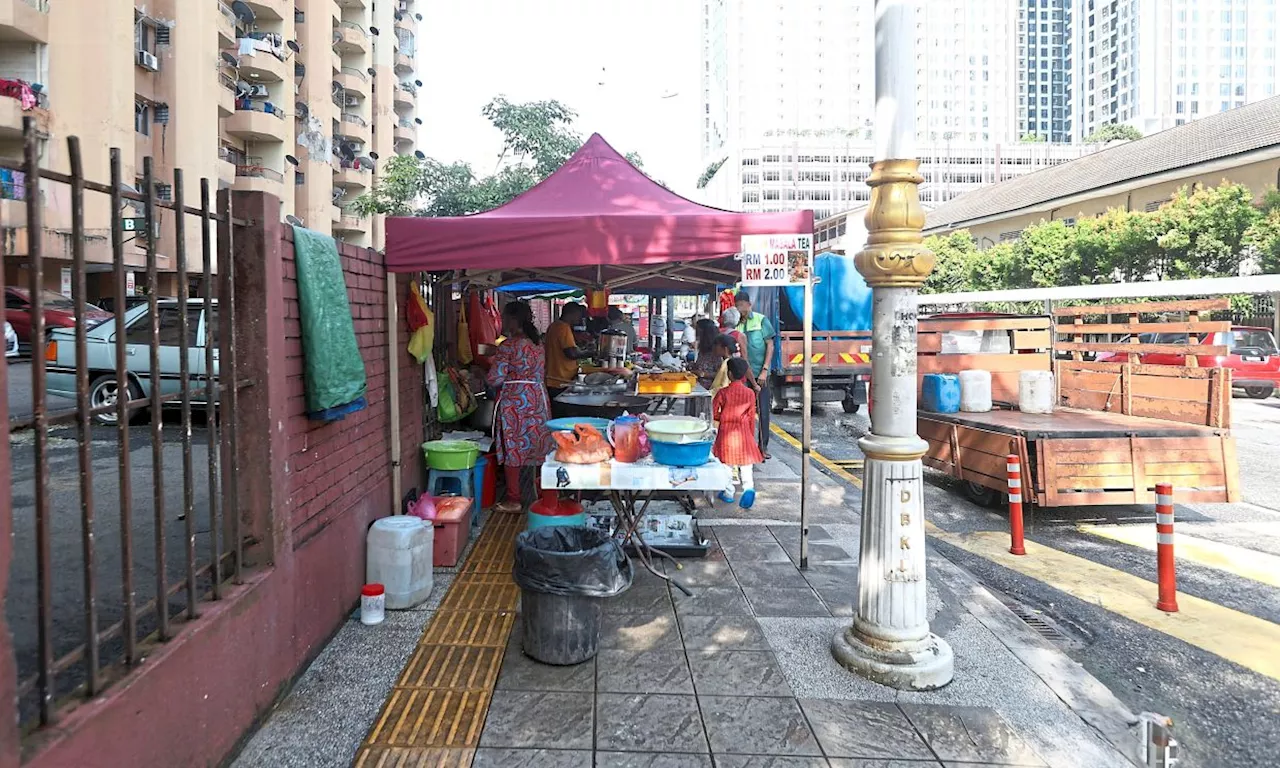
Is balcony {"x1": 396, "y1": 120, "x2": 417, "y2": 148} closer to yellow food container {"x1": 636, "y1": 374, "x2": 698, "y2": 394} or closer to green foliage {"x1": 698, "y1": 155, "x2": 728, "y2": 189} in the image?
yellow food container {"x1": 636, "y1": 374, "x2": 698, "y2": 394}

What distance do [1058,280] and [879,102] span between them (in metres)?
31.0

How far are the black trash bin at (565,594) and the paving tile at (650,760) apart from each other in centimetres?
82

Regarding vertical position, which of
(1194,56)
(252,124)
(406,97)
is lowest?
(252,124)

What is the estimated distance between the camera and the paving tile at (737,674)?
3.77m

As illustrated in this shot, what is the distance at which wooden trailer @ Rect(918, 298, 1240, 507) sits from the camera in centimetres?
Answer: 695

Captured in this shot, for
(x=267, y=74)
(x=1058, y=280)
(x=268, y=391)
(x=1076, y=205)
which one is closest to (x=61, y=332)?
(x=268, y=391)

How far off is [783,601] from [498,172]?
27.6m

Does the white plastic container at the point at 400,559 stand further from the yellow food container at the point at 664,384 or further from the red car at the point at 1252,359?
the red car at the point at 1252,359

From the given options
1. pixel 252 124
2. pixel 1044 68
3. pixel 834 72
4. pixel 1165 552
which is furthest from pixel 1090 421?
pixel 1044 68

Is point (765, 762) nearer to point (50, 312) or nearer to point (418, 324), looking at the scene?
point (418, 324)

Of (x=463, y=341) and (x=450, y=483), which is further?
(x=463, y=341)

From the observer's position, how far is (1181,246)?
24969 millimetres

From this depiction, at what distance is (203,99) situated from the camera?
2508 centimetres

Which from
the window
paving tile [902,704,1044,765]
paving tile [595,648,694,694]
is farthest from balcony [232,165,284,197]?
paving tile [902,704,1044,765]
